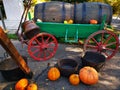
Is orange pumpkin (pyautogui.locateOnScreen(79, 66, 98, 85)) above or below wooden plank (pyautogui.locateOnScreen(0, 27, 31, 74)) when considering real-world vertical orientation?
below

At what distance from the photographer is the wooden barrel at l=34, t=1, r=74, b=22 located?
513 centimetres

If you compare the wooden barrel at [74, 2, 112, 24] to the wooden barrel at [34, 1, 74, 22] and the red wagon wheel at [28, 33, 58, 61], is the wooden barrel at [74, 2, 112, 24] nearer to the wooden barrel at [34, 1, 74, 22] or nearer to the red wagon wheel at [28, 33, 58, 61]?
the wooden barrel at [34, 1, 74, 22]

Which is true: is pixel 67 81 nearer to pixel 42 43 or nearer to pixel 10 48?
pixel 42 43

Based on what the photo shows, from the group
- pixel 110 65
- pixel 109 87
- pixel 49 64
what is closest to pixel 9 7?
pixel 49 64

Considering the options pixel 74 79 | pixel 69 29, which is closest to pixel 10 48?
pixel 74 79

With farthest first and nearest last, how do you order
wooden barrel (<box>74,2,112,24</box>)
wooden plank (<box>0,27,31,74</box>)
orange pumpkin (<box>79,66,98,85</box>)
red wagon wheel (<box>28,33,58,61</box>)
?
1. wooden barrel (<box>74,2,112,24</box>)
2. red wagon wheel (<box>28,33,58,61</box>)
3. orange pumpkin (<box>79,66,98,85</box>)
4. wooden plank (<box>0,27,31,74</box>)

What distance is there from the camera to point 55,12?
5.13 meters

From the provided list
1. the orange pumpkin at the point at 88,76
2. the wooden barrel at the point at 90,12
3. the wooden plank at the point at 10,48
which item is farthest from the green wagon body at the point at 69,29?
the wooden plank at the point at 10,48

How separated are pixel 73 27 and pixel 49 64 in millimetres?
1140

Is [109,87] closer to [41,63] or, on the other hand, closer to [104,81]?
[104,81]

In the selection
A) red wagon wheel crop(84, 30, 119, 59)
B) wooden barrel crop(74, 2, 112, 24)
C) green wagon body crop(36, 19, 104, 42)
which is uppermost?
wooden barrel crop(74, 2, 112, 24)

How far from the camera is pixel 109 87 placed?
3.98 m

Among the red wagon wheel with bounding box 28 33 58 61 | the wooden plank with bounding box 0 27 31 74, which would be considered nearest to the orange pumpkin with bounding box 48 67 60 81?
the wooden plank with bounding box 0 27 31 74

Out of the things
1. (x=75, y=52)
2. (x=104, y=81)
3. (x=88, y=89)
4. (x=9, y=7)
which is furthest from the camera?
(x=9, y=7)
